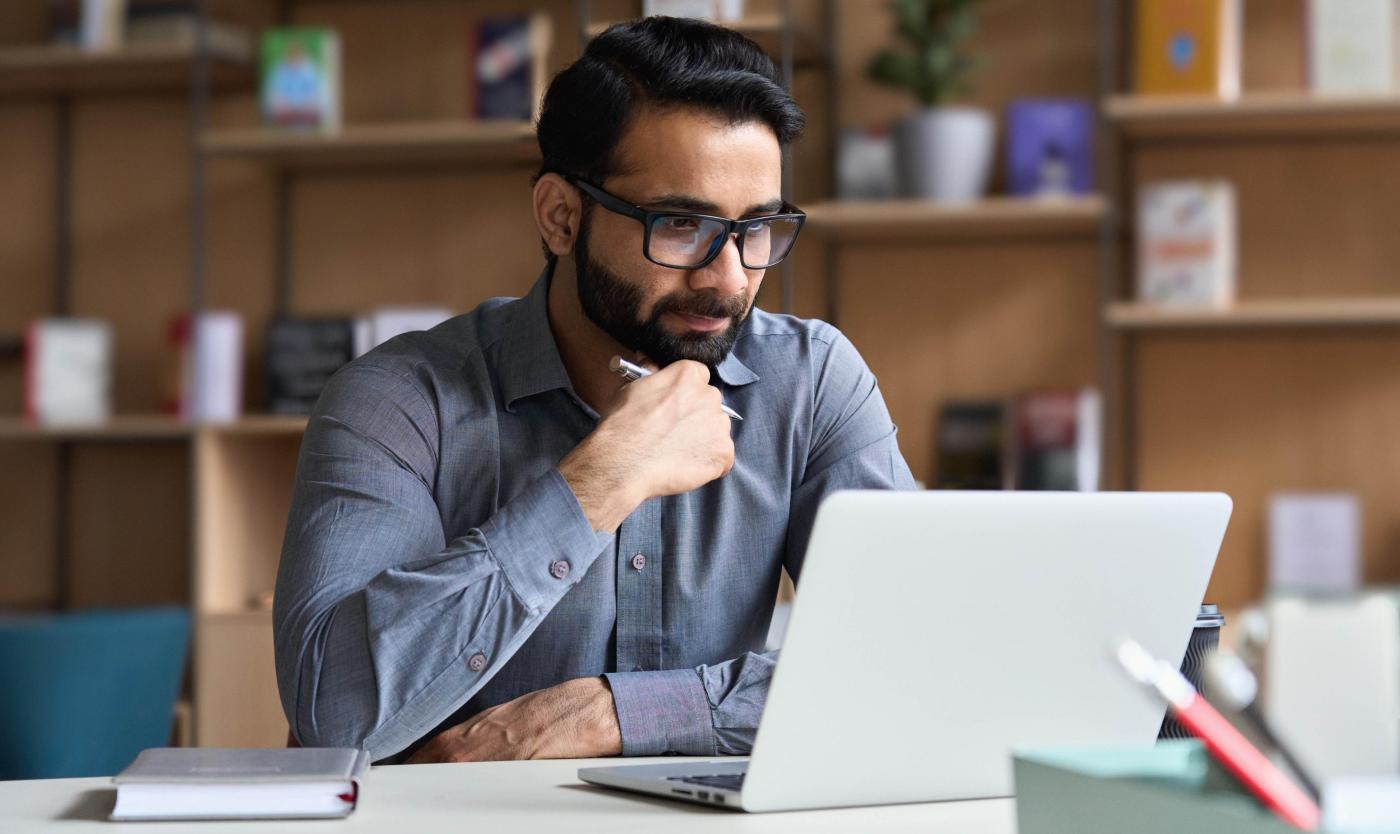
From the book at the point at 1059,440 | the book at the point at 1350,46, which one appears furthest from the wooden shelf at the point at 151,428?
the book at the point at 1350,46

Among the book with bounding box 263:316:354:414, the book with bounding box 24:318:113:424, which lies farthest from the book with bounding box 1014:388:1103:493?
the book with bounding box 24:318:113:424

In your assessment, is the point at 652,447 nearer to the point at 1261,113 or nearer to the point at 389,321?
the point at 389,321

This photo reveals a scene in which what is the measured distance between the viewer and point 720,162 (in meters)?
1.61

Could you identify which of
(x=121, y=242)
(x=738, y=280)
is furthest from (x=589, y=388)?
(x=121, y=242)

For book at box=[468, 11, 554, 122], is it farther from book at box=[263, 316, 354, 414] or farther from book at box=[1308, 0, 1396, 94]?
book at box=[1308, 0, 1396, 94]

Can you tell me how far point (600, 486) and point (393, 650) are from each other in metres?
0.23

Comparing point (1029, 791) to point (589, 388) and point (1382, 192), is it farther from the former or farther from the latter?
point (1382, 192)

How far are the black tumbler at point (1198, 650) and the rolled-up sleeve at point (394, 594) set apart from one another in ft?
1.64

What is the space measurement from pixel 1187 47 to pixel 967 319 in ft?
2.18

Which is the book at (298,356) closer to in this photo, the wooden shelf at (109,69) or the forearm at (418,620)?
the wooden shelf at (109,69)

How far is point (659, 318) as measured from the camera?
1644mm

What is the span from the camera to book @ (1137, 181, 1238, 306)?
3.05 meters

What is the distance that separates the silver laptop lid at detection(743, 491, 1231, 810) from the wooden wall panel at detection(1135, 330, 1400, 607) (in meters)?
2.22

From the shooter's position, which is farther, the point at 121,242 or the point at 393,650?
the point at 121,242
